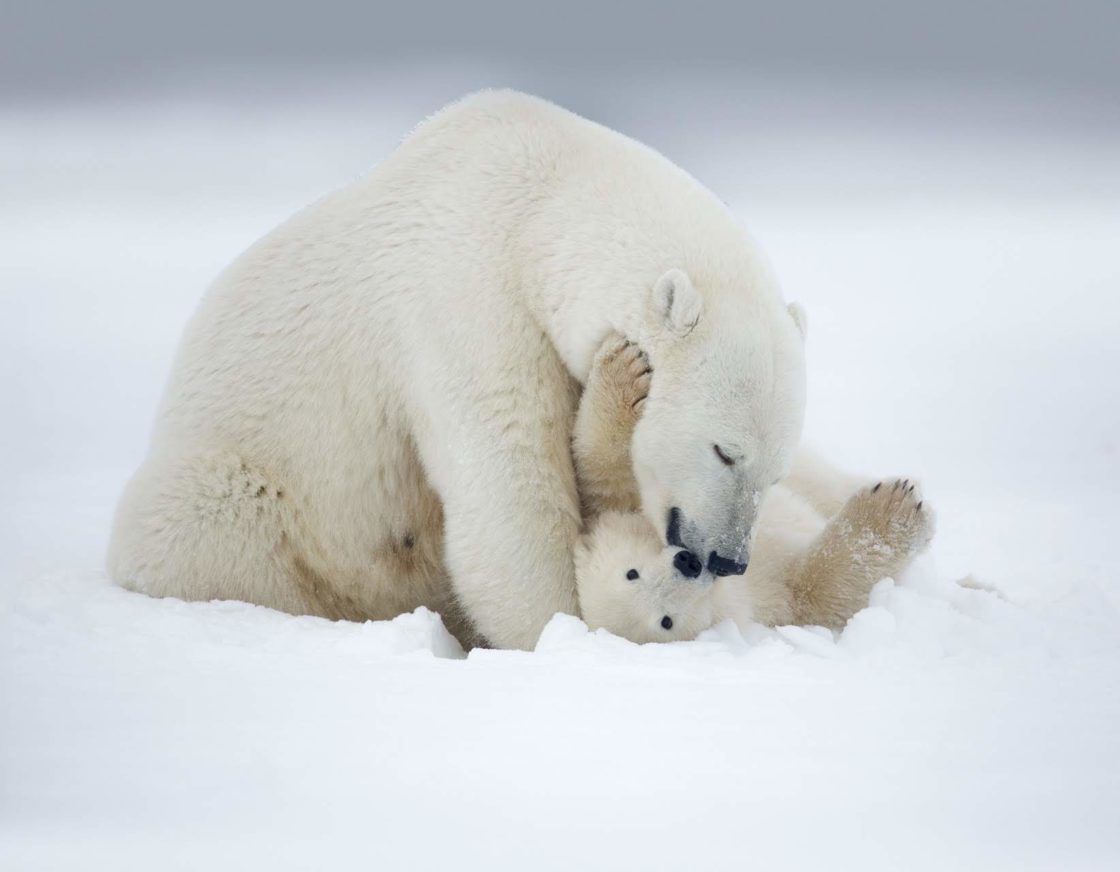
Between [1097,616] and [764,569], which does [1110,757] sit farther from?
→ [764,569]

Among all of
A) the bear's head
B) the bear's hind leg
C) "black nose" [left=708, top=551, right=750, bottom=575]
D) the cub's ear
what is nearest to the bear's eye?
the bear's head

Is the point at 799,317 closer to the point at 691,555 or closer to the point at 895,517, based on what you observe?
the point at 895,517

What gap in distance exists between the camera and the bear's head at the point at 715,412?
3441mm

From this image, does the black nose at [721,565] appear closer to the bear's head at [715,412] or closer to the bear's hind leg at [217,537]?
the bear's head at [715,412]

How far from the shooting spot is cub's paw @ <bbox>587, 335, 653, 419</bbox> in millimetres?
3523

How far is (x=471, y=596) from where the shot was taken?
3721mm

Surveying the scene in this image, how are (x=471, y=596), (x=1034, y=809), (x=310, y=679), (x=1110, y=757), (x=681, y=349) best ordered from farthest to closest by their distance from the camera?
(x=471, y=596) < (x=681, y=349) < (x=310, y=679) < (x=1110, y=757) < (x=1034, y=809)

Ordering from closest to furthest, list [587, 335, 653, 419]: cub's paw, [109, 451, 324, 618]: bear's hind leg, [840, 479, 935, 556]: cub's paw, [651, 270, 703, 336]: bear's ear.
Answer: [651, 270, 703, 336]: bear's ear < [587, 335, 653, 419]: cub's paw < [840, 479, 935, 556]: cub's paw < [109, 451, 324, 618]: bear's hind leg

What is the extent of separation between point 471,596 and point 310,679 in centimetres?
88

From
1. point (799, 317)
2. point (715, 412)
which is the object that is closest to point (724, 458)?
point (715, 412)

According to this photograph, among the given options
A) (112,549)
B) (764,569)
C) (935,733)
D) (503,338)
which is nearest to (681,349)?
(503,338)

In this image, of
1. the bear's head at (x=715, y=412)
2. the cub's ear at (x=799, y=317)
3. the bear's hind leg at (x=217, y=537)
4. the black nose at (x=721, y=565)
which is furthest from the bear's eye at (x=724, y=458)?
the bear's hind leg at (x=217, y=537)

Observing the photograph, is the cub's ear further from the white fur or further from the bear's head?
the white fur

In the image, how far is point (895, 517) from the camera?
3.81 metres
